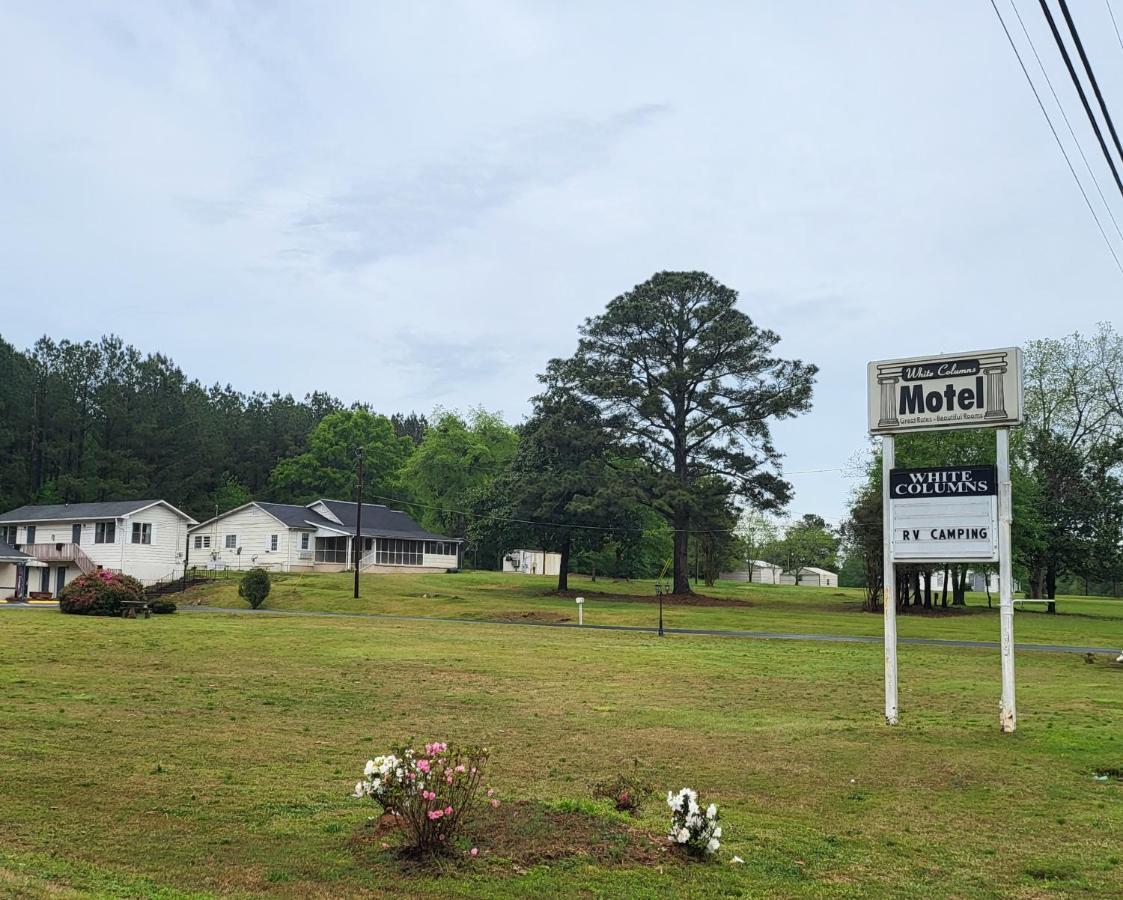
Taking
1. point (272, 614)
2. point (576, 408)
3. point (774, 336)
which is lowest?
point (272, 614)

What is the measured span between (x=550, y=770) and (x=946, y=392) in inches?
294

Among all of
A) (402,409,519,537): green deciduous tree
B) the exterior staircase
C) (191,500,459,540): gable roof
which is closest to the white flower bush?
the exterior staircase

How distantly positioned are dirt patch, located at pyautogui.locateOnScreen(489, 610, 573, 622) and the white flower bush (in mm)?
31948

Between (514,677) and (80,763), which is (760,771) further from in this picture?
(514,677)

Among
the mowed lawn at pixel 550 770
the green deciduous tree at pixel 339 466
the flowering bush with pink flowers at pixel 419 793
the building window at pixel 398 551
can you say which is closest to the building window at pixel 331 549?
the building window at pixel 398 551

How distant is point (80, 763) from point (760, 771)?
6.62 meters

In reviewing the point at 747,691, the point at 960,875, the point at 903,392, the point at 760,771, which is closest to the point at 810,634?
the point at 747,691

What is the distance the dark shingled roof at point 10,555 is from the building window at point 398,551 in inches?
872

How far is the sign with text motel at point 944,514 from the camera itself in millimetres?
12938

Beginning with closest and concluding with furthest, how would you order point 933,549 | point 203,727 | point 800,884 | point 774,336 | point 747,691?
point 800,884, point 203,727, point 933,549, point 747,691, point 774,336

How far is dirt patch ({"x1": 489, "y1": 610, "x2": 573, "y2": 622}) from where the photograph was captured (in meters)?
39.0

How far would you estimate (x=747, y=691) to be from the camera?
17484 millimetres

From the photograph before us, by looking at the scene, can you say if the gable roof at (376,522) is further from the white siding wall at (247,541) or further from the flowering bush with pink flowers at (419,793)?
the flowering bush with pink flowers at (419,793)

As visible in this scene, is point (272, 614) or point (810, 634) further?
point (272, 614)
